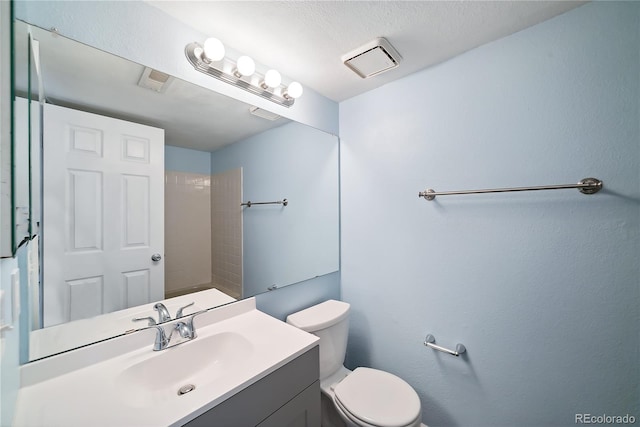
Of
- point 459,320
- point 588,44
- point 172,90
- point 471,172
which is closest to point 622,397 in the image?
point 459,320

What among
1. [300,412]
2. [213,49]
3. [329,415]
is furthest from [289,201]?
[329,415]

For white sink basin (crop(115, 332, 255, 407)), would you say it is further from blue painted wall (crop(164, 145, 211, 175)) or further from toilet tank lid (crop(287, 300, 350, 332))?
blue painted wall (crop(164, 145, 211, 175))

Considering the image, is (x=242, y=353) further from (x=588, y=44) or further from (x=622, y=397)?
(x=588, y=44)

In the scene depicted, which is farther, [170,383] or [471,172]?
[471,172]

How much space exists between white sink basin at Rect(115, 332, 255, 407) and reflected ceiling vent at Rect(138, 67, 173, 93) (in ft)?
3.50

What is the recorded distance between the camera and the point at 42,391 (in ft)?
2.35

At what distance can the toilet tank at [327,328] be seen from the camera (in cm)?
136

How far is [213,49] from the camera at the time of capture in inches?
40.8

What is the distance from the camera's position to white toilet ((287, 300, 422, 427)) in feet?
3.59

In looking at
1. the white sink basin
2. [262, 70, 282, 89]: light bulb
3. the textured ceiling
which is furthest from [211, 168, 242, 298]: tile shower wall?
the textured ceiling

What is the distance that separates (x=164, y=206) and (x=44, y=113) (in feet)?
1.49

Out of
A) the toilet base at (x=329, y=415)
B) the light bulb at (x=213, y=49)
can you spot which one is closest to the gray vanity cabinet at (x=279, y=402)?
the toilet base at (x=329, y=415)

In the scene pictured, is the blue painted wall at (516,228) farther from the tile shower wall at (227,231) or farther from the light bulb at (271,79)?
the tile shower wall at (227,231)

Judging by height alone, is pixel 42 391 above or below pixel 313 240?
below
